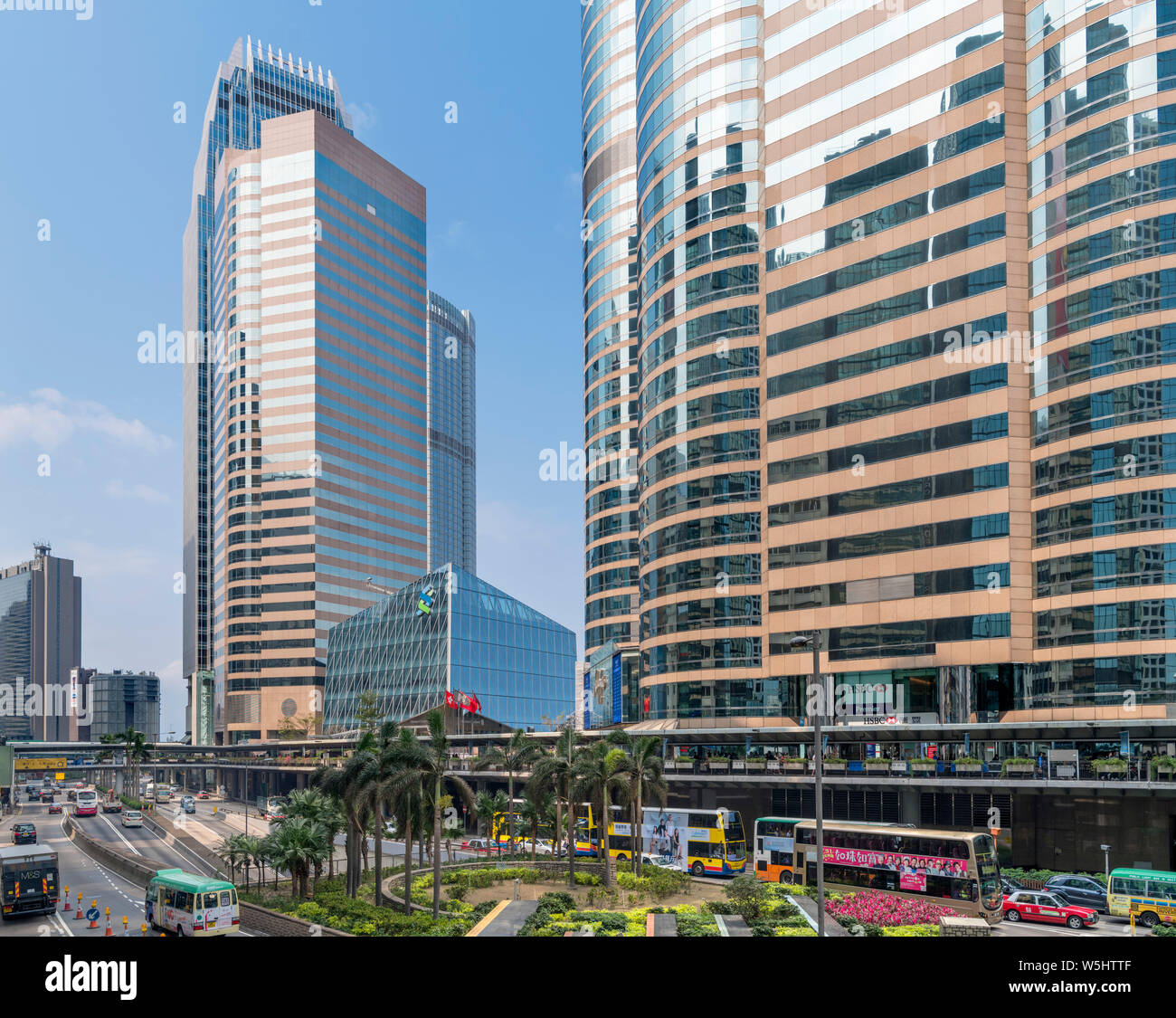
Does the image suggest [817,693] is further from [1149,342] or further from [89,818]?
[89,818]

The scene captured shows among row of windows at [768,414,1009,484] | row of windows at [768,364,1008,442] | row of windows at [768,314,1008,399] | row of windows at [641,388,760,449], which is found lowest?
row of windows at [768,414,1009,484]

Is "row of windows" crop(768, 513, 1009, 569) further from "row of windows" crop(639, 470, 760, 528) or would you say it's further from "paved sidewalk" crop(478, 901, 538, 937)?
"paved sidewalk" crop(478, 901, 538, 937)

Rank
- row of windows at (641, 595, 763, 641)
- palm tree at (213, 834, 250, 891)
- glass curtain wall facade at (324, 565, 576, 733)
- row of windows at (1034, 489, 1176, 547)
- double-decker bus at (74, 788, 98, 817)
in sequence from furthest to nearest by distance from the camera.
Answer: glass curtain wall facade at (324, 565, 576, 733) < double-decker bus at (74, 788, 98, 817) < row of windows at (641, 595, 763, 641) < row of windows at (1034, 489, 1176, 547) < palm tree at (213, 834, 250, 891)

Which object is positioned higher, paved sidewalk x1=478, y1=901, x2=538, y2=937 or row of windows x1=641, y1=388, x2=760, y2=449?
row of windows x1=641, y1=388, x2=760, y2=449

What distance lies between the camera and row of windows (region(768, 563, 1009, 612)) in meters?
72.2

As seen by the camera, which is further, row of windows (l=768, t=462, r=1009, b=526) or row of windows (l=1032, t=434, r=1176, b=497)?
row of windows (l=768, t=462, r=1009, b=526)

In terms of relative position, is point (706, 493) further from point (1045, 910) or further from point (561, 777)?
point (1045, 910)

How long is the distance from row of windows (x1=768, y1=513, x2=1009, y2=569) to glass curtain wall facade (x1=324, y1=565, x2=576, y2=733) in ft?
237

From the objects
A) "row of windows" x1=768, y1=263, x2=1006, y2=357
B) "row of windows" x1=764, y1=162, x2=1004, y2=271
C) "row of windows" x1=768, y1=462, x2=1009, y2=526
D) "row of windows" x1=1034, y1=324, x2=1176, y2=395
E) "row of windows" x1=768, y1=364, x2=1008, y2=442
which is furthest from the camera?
"row of windows" x1=764, y1=162, x2=1004, y2=271

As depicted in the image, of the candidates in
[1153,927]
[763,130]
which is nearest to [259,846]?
[1153,927]

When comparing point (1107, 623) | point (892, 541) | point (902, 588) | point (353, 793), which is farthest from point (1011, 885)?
point (353, 793)

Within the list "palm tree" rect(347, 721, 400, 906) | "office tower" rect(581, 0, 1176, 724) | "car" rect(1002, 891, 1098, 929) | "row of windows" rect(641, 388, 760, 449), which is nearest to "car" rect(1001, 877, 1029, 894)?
"car" rect(1002, 891, 1098, 929)

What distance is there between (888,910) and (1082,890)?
567 inches

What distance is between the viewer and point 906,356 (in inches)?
3071
